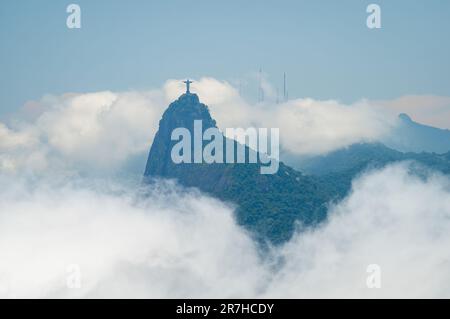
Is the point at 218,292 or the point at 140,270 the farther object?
the point at 140,270

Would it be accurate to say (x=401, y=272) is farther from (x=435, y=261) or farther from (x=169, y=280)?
(x=169, y=280)
